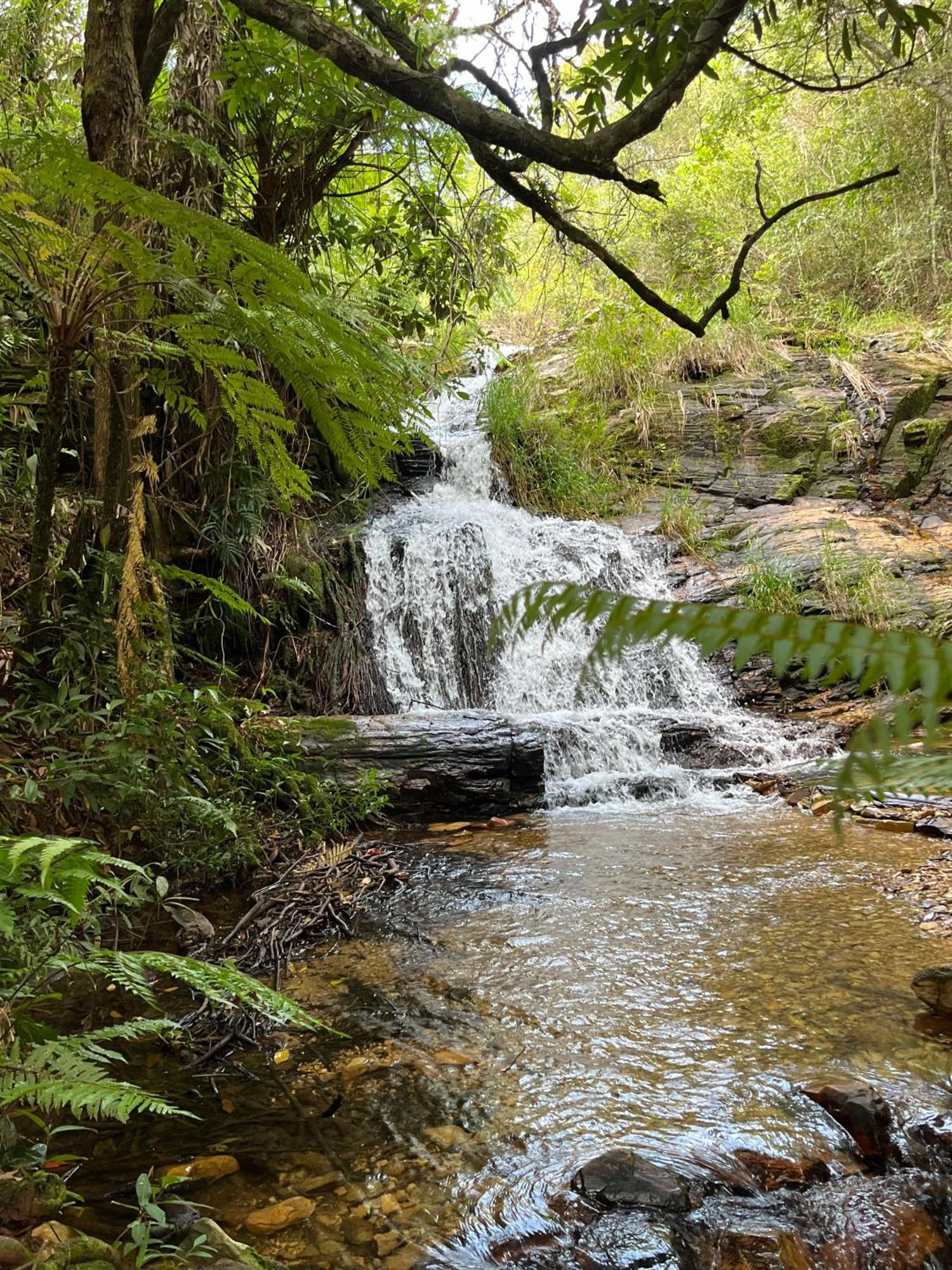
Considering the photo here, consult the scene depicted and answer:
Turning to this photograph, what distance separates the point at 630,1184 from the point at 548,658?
5484 millimetres

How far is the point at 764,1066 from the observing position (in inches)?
77.3

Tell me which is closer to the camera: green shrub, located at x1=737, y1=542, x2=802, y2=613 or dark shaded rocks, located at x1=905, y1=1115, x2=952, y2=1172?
dark shaded rocks, located at x1=905, y1=1115, x2=952, y2=1172

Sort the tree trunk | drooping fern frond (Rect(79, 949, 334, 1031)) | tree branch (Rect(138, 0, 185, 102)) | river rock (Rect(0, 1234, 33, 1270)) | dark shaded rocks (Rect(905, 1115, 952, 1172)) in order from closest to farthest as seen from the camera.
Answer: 1. river rock (Rect(0, 1234, 33, 1270))
2. drooping fern frond (Rect(79, 949, 334, 1031))
3. dark shaded rocks (Rect(905, 1115, 952, 1172))
4. the tree trunk
5. tree branch (Rect(138, 0, 185, 102))

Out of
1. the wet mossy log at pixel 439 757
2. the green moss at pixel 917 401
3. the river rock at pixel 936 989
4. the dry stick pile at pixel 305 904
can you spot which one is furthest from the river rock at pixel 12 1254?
the green moss at pixel 917 401

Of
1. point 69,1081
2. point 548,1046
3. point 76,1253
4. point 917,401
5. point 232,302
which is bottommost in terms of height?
point 548,1046

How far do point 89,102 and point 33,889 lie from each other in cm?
243

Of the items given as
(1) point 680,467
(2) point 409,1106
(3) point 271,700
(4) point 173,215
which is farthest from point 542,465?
(2) point 409,1106

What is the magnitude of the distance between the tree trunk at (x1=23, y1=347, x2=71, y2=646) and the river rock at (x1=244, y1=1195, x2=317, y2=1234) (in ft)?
6.14

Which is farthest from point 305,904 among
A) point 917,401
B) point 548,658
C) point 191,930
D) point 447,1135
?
point 917,401

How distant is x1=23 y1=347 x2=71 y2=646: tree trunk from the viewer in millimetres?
2104

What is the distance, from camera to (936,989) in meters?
2.19

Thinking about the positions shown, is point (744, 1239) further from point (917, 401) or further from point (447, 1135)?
point (917, 401)

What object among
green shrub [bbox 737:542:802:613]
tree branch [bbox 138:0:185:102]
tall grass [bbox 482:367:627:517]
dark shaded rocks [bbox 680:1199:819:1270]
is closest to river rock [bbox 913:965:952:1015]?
dark shaded rocks [bbox 680:1199:819:1270]

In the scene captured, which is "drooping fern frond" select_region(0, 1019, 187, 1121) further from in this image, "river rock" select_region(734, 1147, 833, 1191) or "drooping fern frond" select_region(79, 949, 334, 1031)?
"river rock" select_region(734, 1147, 833, 1191)
